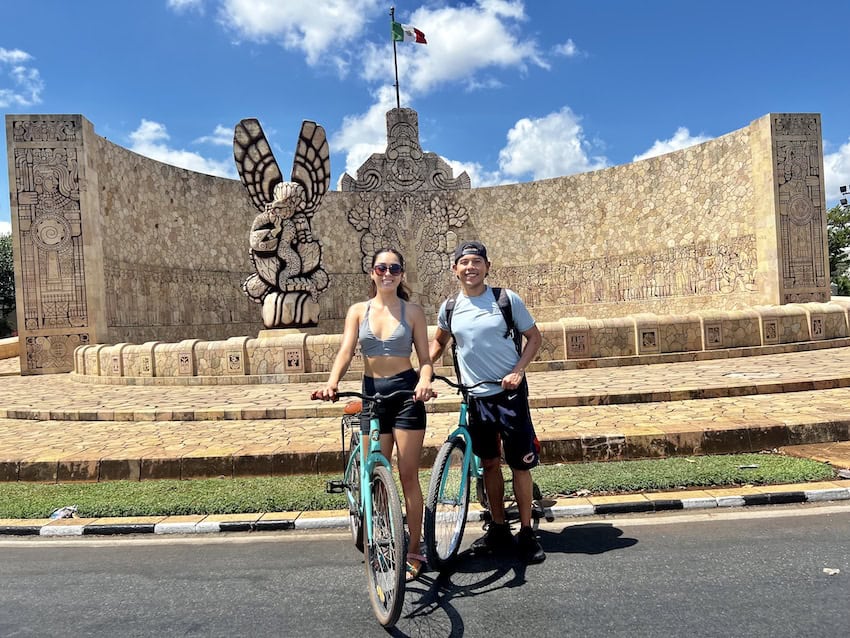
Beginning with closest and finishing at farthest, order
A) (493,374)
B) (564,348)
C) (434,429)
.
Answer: (493,374) < (434,429) < (564,348)

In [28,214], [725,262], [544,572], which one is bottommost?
[544,572]

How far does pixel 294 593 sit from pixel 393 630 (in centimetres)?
59

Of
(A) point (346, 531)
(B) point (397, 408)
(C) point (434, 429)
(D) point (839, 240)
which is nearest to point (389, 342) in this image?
(B) point (397, 408)

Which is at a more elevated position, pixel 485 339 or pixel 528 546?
pixel 485 339

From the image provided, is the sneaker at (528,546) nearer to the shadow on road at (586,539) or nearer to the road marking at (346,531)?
the shadow on road at (586,539)

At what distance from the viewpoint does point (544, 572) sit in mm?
2838

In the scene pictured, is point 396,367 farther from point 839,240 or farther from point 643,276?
point 839,240

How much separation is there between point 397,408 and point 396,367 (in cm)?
19

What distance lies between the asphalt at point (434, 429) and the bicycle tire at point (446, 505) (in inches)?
36.4

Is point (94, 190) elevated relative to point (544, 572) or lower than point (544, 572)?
elevated

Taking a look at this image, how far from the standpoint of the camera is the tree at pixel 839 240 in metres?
34.2

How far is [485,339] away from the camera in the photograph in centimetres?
300

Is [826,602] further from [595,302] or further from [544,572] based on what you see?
[595,302]

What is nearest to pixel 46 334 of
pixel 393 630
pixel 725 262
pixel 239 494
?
pixel 239 494
